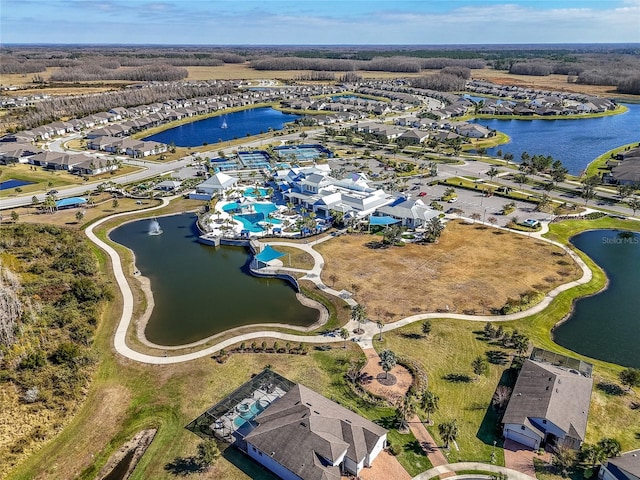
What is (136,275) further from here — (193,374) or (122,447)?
(122,447)

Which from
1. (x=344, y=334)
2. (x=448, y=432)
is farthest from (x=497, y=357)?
(x=344, y=334)

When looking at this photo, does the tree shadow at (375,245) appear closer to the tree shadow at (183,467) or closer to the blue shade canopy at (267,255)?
the blue shade canopy at (267,255)

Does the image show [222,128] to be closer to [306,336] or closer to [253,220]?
[253,220]

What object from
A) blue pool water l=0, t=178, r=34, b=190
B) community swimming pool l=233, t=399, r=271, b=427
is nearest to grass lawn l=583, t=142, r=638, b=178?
community swimming pool l=233, t=399, r=271, b=427

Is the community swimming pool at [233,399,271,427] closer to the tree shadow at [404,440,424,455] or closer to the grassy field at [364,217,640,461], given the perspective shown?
the tree shadow at [404,440,424,455]

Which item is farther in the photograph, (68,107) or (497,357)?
(68,107)
